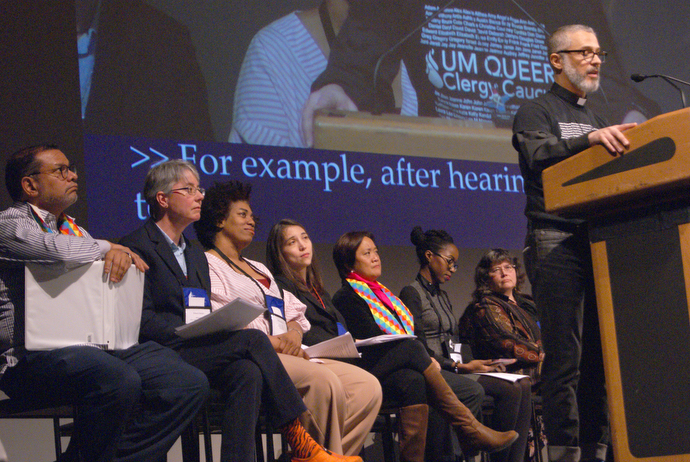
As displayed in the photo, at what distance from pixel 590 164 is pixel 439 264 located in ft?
7.19

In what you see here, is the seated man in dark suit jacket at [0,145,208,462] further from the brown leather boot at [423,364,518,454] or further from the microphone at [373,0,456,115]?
the microphone at [373,0,456,115]

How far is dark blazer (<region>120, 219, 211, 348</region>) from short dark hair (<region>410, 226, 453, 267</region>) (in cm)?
160

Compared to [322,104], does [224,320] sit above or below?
below

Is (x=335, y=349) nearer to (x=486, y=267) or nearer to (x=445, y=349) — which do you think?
(x=445, y=349)

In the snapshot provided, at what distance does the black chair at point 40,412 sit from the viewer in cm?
202

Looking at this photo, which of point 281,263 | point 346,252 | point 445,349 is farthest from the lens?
point 445,349

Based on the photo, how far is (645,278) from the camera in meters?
1.59

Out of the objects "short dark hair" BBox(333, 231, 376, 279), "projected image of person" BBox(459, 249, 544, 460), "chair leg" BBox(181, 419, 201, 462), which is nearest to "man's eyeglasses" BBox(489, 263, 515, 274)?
"projected image of person" BBox(459, 249, 544, 460)

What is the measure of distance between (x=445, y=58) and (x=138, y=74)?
1904 mm

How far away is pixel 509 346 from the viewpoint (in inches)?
143

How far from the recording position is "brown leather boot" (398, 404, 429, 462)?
2.81 m

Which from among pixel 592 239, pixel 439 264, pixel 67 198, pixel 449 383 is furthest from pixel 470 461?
pixel 67 198

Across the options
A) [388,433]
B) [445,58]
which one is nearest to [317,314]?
[388,433]

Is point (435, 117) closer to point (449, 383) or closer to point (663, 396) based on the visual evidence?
point (449, 383)
